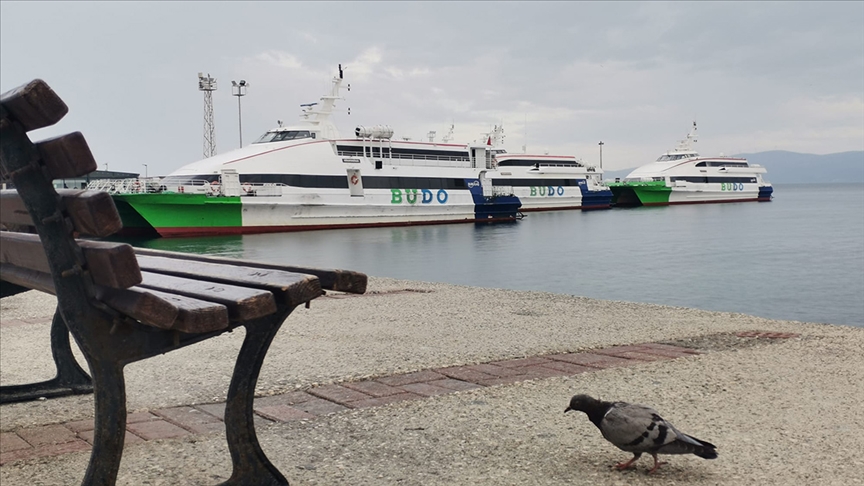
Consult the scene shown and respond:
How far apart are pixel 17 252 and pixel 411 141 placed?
34657mm

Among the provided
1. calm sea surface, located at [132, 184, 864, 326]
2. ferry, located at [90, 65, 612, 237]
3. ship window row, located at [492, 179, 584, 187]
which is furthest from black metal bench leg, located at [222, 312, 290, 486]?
ship window row, located at [492, 179, 584, 187]

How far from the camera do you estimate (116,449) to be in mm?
2158

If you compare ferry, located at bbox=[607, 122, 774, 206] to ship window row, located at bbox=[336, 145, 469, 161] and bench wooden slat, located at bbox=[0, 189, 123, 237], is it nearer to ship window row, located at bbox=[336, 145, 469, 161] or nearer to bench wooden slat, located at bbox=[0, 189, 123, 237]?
ship window row, located at bbox=[336, 145, 469, 161]

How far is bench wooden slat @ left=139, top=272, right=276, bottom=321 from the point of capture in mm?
2148

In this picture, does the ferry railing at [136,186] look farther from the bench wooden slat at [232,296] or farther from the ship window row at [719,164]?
the ship window row at [719,164]

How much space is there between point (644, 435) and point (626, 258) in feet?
64.5

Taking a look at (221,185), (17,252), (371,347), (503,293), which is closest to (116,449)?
(17,252)

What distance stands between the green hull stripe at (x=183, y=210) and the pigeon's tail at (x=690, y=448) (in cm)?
2823

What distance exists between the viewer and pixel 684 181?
5944 cm

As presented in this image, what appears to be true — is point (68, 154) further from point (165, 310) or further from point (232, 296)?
point (232, 296)

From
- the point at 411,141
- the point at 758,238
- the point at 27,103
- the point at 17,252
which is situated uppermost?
the point at 411,141

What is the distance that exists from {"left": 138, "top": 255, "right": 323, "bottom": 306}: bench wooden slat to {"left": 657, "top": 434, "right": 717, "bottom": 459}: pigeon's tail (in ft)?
4.64

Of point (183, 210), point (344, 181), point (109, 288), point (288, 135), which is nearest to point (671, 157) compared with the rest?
point (344, 181)

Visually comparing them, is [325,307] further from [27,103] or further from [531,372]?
[27,103]
